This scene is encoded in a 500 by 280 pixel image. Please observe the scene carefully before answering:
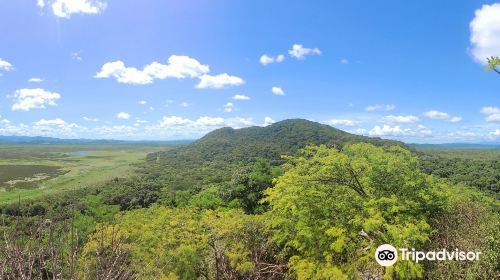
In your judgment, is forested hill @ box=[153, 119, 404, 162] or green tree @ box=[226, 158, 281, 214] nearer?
green tree @ box=[226, 158, 281, 214]

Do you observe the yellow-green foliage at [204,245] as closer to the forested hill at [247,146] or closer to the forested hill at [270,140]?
the forested hill at [247,146]

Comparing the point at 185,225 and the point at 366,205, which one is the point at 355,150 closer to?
the point at 366,205

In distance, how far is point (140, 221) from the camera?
25.9 meters

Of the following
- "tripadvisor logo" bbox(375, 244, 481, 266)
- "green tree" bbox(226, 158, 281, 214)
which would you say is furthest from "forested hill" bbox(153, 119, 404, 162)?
"tripadvisor logo" bbox(375, 244, 481, 266)

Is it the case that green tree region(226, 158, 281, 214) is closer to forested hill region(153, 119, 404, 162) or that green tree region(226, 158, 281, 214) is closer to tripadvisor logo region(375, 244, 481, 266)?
tripadvisor logo region(375, 244, 481, 266)

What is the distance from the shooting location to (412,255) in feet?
46.1

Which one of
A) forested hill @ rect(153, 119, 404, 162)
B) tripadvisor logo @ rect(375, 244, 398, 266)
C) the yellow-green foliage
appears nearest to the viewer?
tripadvisor logo @ rect(375, 244, 398, 266)

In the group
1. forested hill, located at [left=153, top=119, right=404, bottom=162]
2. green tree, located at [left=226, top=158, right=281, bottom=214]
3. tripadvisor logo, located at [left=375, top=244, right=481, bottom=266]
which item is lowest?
green tree, located at [left=226, top=158, right=281, bottom=214]

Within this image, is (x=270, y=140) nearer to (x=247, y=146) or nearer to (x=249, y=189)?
(x=247, y=146)

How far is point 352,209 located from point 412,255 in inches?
156

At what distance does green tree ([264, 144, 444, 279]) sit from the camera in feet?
49.7

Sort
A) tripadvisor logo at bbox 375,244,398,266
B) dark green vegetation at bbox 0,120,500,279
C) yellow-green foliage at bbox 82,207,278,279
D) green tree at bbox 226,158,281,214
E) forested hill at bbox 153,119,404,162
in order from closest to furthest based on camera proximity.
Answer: tripadvisor logo at bbox 375,244,398,266, dark green vegetation at bbox 0,120,500,279, yellow-green foliage at bbox 82,207,278,279, green tree at bbox 226,158,281,214, forested hill at bbox 153,119,404,162

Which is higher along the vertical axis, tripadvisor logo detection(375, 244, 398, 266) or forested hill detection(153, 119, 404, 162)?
forested hill detection(153, 119, 404, 162)

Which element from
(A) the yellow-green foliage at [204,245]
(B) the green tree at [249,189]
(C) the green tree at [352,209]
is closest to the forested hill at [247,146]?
(B) the green tree at [249,189]
